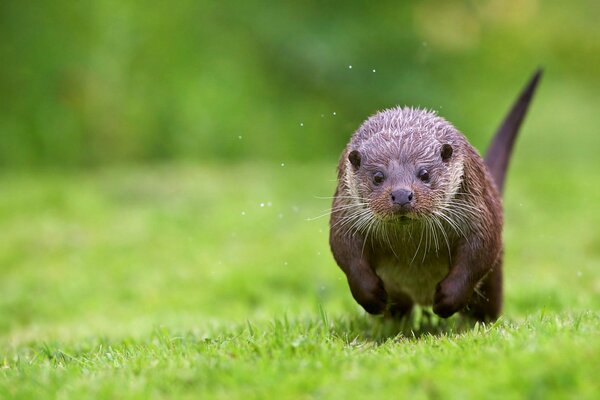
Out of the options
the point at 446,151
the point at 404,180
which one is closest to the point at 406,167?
the point at 404,180

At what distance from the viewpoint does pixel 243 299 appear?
8062 millimetres

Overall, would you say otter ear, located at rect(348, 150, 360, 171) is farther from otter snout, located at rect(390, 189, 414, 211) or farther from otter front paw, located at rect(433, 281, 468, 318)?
otter front paw, located at rect(433, 281, 468, 318)

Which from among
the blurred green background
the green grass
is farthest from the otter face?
the blurred green background

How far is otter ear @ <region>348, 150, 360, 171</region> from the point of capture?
15.5ft

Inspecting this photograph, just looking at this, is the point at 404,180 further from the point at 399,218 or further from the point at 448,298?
the point at 448,298

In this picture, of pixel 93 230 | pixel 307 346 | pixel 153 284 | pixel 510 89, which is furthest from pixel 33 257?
pixel 510 89

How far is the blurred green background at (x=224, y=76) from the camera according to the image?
46.6 feet

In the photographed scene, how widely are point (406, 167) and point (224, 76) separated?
432 inches

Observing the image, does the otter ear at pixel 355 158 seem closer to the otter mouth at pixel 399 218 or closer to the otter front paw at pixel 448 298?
the otter mouth at pixel 399 218

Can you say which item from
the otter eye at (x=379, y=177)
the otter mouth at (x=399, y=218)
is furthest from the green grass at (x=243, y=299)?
the otter eye at (x=379, y=177)

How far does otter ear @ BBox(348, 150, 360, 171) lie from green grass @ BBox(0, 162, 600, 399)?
775mm

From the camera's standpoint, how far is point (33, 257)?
9492 millimetres

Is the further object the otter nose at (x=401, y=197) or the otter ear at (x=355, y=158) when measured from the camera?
the otter ear at (x=355, y=158)

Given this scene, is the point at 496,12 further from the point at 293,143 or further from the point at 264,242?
the point at 264,242
